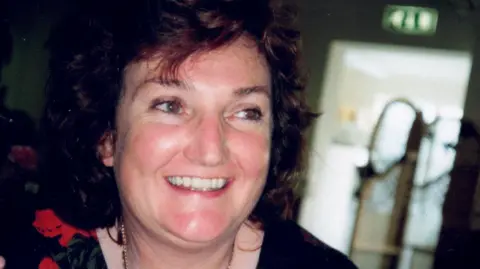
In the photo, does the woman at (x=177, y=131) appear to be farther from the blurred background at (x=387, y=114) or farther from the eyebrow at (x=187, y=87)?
the blurred background at (x=387, y=114)

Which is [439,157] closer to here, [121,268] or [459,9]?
[459,9]

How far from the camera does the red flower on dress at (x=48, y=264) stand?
990mm

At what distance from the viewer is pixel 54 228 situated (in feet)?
3.46

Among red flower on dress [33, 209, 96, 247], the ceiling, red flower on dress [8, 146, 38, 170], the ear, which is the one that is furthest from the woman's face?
the ceiling

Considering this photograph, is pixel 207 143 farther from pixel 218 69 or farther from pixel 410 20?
pixel 410 20

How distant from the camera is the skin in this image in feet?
2.76

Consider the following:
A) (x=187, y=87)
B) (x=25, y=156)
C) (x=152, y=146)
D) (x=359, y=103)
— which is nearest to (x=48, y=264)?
(x=152, y=146)

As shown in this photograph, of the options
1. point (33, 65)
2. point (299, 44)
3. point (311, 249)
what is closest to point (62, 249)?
point (311, 249)

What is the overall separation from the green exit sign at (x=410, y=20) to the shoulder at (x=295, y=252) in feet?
4.25

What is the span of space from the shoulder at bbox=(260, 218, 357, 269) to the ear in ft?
1.28

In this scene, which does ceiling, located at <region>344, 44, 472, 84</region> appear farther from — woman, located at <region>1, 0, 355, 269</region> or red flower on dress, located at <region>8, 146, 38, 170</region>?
red flower on dress, located at <region>8, 146, 38, 170</region>

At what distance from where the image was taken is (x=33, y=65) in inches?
83.4

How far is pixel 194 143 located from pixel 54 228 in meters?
0.44

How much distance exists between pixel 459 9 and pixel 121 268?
170 cm
